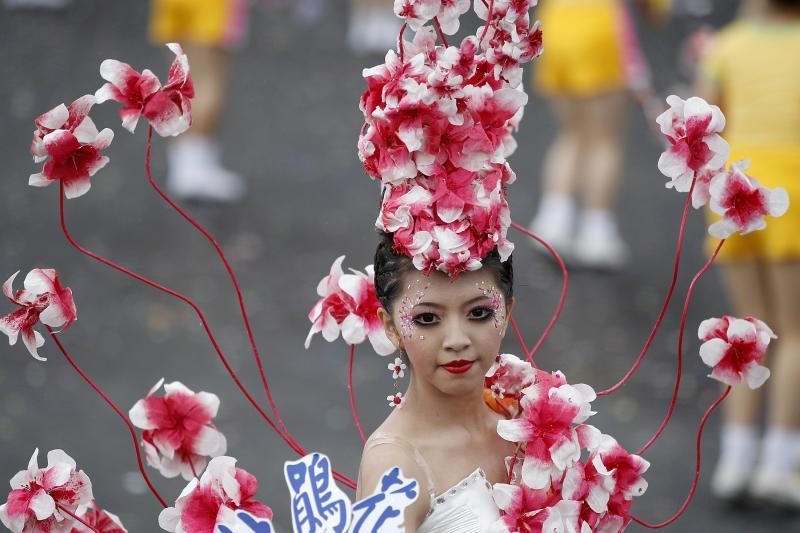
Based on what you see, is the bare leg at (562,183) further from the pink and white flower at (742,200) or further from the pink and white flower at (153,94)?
the pink and white flower at (153,94)

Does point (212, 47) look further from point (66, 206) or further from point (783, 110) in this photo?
point (783, 110)

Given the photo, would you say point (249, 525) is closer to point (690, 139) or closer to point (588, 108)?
point (690, 139)

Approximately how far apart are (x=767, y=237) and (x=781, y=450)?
0.83 metres

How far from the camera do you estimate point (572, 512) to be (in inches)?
102

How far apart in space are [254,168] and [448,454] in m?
6.36

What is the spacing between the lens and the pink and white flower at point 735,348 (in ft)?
9.25

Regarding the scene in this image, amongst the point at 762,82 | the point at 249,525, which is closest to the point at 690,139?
the point at 249,525

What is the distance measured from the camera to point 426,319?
261cm

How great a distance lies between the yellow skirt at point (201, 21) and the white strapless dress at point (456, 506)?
519 centimetres

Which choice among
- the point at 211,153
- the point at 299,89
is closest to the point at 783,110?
the point at 211,153

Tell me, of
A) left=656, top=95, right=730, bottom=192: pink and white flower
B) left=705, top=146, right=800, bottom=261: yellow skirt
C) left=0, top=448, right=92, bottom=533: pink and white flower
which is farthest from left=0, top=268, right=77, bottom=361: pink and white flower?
left=705, top=146, right=800, bottom=261: yellow skirt

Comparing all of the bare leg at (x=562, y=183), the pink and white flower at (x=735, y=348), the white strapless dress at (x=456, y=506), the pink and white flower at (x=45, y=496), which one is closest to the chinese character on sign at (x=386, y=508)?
the white strapless dress at (x=456, y=506)

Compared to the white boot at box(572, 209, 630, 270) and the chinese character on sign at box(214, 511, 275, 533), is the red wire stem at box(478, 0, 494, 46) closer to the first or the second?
the chinese character on sign at box(214, 511, 275, 533)

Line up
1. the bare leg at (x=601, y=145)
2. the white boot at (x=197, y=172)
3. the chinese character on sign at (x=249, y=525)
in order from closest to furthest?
the chinese character on sign at (x=249, y=525), the bare leg at (x=601, y=145), the white boot at (x=197, y=172)
